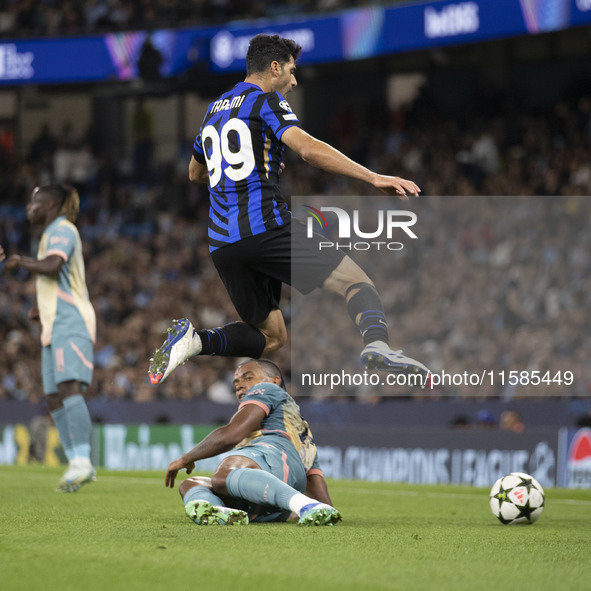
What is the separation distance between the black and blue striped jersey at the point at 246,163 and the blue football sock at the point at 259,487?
4.31ft

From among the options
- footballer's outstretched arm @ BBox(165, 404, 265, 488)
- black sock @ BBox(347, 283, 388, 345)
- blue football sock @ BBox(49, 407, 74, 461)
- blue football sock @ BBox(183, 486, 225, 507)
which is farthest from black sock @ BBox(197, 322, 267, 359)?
blue football sock @ BBox(49, 407, 74, 461)

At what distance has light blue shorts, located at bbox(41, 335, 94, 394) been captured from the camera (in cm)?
776

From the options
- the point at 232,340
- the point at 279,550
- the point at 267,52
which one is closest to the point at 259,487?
the point at 279,550

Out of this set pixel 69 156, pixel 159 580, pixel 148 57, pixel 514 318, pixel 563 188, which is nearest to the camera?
pixel 159 580

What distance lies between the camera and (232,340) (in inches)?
242

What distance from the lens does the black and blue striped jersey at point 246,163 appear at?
18.9 ft

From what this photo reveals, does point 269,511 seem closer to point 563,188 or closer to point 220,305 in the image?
point 563,188

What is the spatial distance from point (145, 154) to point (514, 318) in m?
12.1

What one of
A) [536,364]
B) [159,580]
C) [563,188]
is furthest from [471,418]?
[159,580]

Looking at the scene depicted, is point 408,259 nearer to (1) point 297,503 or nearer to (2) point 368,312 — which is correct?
(2) point 368,312

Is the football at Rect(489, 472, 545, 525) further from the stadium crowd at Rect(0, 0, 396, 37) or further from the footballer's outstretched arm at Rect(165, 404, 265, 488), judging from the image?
the stadium crowd at Rect(0, 0, 396, 37)

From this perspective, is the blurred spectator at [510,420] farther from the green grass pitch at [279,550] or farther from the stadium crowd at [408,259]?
the green grass pitch at [279,550]

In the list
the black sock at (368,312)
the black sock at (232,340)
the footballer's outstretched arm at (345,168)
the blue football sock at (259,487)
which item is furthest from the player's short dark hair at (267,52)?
the blue football sock at (259,487)

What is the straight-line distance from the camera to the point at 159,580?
12.0 feet
